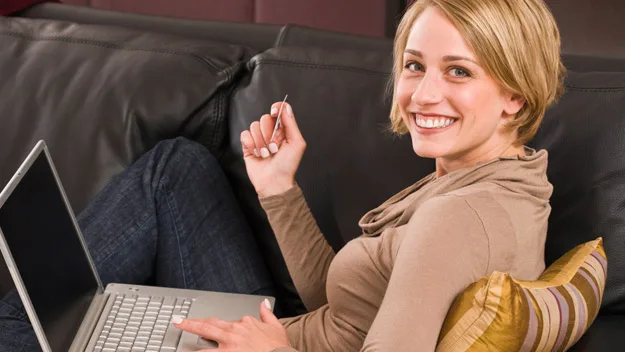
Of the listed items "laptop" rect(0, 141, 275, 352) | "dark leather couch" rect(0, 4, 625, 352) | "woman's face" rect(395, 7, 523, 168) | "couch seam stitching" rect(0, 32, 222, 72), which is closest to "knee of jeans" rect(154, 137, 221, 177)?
"dark leather couch" rect(0, 4, 625, 352)

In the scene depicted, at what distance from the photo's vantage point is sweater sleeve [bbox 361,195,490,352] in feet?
3.92

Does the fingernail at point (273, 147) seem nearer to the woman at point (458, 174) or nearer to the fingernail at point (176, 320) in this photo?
the woman at point (458, 174)

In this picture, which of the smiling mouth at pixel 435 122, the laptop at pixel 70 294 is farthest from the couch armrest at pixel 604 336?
the laptop at pixel 70 294

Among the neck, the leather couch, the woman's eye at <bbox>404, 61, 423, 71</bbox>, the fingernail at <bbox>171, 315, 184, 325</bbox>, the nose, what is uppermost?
the woman's eye at <bbox>404, 61, 423, 71</bbox>

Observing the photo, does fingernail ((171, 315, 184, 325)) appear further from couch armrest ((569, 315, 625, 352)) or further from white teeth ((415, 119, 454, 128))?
couch armrest ((569, 315, 625, 352))

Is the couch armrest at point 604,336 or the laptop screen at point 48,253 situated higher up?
the laptop screen at point 48,253

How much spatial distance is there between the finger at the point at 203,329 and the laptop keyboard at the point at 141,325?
0.15 feet

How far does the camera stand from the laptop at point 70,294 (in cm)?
134

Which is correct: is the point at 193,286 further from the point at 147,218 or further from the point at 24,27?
the point at 24,27

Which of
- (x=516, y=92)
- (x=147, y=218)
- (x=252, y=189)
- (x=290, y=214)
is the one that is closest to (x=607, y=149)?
(x=516, y=92)

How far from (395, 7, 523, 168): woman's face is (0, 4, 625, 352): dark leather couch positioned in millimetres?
209

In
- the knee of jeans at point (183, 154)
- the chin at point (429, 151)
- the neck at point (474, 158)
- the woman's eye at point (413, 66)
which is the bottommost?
the knee of jeans at point (183, 154)

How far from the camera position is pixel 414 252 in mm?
1232

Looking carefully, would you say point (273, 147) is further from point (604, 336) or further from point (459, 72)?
point (604, 336)
